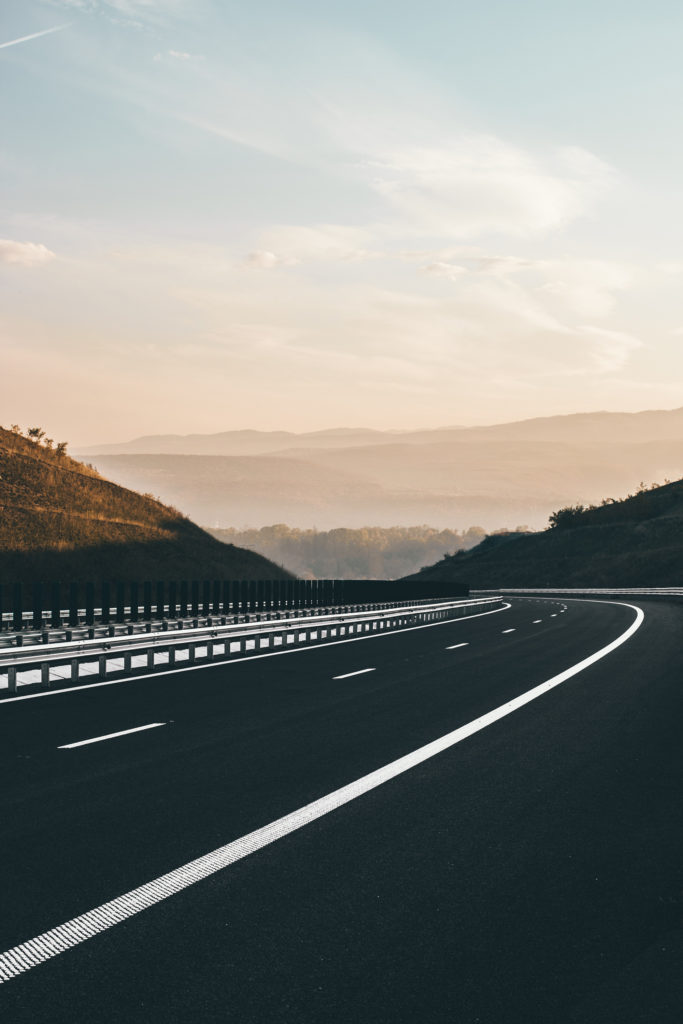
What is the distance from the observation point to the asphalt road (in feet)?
14.2

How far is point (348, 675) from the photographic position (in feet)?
57.4

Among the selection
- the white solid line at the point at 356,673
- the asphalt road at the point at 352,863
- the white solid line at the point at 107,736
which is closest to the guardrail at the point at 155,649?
the asphalt road at the point at 352,863

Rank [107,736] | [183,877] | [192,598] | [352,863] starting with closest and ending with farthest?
1. [183,877]
2. [352,863]
3. [107,736]
4. [192,598]

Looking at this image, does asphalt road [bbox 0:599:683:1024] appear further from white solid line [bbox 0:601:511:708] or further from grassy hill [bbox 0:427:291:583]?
grassy hill [bbox 0:427:291:583]

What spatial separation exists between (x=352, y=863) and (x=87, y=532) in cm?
7661

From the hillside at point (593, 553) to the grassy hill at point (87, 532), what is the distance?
3957cm

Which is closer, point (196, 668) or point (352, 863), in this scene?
point (352, 863)

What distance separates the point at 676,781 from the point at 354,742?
3.23 metres

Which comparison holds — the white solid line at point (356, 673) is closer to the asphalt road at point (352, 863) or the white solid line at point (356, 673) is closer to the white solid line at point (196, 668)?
the white solid line at point (196, 668)

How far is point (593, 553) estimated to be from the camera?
441 feet

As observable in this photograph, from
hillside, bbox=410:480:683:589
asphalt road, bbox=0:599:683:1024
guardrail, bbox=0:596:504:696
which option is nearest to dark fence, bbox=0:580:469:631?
guardrail, bbox=0:596:504:696

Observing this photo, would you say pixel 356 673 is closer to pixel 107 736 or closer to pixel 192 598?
pixel 107 736

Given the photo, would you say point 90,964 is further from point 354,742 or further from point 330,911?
point 354,742

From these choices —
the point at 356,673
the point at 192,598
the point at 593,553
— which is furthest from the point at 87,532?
the point at 593,553
